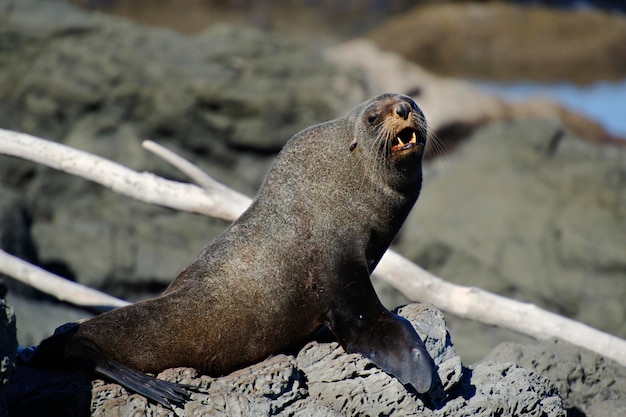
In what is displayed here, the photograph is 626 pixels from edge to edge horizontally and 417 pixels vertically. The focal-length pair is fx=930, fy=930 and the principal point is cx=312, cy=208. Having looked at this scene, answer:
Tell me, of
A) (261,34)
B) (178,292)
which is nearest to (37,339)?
(178,292)

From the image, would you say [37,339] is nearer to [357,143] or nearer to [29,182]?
[29,182]

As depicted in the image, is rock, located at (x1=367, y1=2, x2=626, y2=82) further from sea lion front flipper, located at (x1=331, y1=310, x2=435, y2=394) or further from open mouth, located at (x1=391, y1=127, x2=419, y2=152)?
sea lion front flipper, located at (x1=331, y1=310, x2=435, y2=394)

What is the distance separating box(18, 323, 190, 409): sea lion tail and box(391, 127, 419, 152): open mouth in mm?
2063

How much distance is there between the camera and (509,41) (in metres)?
34.4

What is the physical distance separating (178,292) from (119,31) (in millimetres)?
9993

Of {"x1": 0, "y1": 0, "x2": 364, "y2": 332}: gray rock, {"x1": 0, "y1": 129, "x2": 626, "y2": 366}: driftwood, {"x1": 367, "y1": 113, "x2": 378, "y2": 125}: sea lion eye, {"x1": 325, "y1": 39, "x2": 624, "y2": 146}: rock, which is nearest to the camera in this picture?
{"x1": 367, "y1": 113, "x2": 378, "y2": 125}: sea lion eye

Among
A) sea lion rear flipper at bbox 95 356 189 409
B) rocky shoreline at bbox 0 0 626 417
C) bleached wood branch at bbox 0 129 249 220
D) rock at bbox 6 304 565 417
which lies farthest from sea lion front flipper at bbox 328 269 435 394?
rocky shoreline at bbox 0 0 626 417

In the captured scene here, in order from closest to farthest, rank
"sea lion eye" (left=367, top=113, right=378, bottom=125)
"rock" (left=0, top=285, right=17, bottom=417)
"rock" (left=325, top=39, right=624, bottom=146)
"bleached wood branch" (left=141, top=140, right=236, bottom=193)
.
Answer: "rock" (left=0, top=285, right=17, bottom=417) < "sea lion eye" (left=367, top=113, right=378, bottom=125) < "bleached wood branch" (left=141, top=140, right=236, bottom=193) < "rock" (left=325, top=39, right=624, bottom=146)

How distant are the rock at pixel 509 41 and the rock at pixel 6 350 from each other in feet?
86.7

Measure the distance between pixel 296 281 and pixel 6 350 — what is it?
1.79 meters

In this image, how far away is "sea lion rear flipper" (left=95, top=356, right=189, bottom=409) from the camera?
193 inches

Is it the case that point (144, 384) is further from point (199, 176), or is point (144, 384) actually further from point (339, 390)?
point (199, 176)

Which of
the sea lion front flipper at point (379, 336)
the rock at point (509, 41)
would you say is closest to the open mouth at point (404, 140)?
the sea lion front flipper at point (379, 336)

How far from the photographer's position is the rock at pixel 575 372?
6.39 meters
